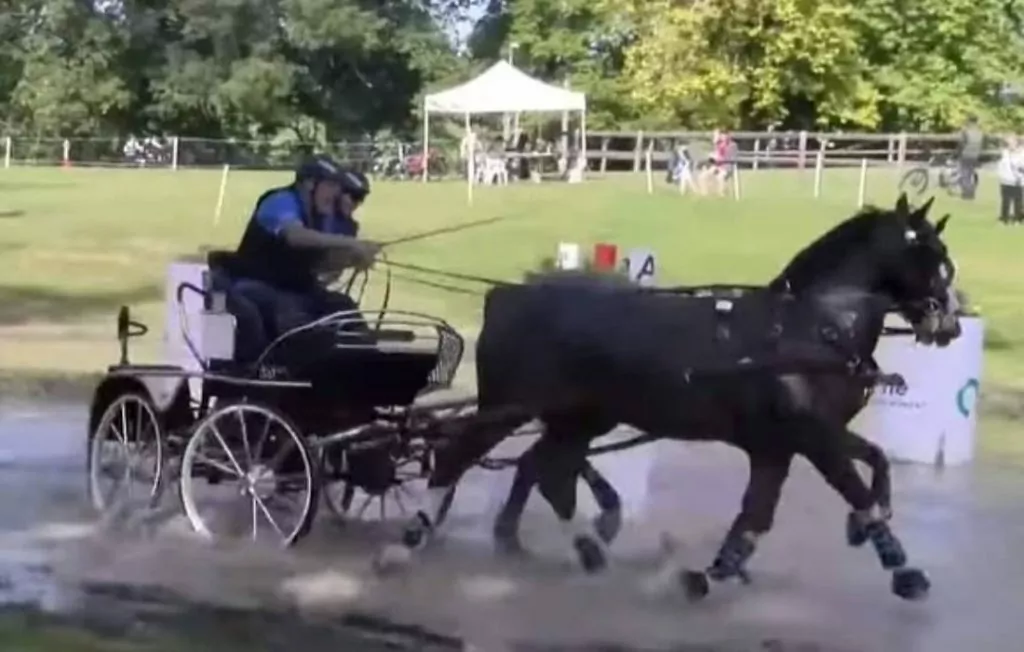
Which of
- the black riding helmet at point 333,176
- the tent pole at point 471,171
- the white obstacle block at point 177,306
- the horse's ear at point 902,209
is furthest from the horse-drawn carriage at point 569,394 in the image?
the tent pole at point 471,171

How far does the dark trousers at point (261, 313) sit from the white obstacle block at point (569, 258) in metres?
0.94

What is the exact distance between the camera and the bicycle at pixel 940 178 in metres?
44.2

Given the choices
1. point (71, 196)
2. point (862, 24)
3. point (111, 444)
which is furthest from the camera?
point (862, 24)

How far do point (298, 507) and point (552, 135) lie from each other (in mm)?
48834

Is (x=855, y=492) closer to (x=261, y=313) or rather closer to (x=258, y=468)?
(x=258, y=468)

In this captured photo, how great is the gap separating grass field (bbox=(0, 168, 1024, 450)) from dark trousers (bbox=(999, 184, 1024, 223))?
45 cm

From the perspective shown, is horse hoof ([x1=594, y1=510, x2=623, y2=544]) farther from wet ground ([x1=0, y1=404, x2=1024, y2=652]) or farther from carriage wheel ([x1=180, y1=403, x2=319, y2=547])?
carriage wheel ([x1=180, y1=403, x2=319, y2=547])

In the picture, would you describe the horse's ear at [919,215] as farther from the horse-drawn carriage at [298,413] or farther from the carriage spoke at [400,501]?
the carriage spoke at [400,501]

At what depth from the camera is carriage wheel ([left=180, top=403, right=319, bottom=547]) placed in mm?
9734

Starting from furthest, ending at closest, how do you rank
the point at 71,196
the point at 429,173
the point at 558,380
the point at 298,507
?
the point at 429,173 < the point at 71,196 < the point at 298,507 < the point at 558,380

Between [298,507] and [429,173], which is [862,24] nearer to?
[429,173]

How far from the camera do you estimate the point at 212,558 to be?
9.78 metres

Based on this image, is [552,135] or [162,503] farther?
[552,135]

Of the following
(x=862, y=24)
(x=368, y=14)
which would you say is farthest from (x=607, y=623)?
(x=368, y=14)
